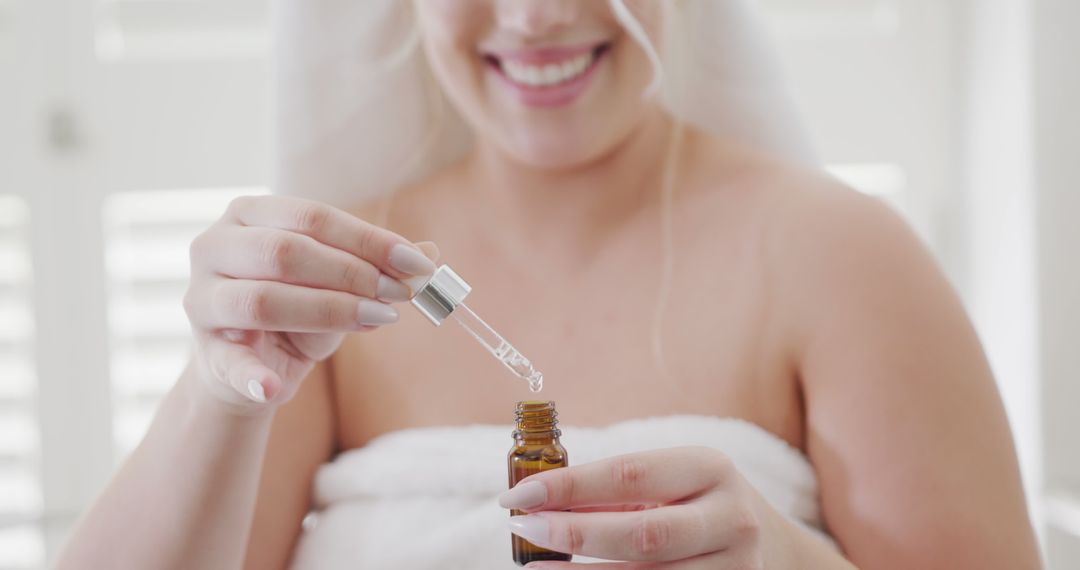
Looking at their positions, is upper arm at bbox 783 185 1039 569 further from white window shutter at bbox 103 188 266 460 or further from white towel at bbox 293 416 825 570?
white window shutter at bbox 103 188 266 460

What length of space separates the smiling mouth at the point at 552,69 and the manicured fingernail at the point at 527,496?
451 mm

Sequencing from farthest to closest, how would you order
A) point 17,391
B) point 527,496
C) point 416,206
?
point 17,391 → point 416,206 → point 527,496

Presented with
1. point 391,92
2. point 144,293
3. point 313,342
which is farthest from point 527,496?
point 144,293

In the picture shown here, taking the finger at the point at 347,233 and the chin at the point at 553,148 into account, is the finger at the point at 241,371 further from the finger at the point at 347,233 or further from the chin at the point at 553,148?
the chin at the point at 553,148

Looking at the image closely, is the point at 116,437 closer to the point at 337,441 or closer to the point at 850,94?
the point at 337,441

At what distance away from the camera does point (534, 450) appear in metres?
0.63

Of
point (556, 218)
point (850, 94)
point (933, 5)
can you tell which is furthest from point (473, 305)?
point (933, 5)

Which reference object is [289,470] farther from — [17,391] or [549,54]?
[17,391]

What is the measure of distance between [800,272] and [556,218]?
25 cm

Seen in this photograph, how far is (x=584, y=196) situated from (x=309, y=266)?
42cm

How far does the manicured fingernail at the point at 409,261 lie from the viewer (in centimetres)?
64

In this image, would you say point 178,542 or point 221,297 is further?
point 178,542

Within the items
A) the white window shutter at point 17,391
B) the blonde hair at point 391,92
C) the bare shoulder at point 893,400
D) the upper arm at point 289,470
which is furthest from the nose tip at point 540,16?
the white window shutter at point 17,391

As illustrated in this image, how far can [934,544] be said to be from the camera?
79cm
